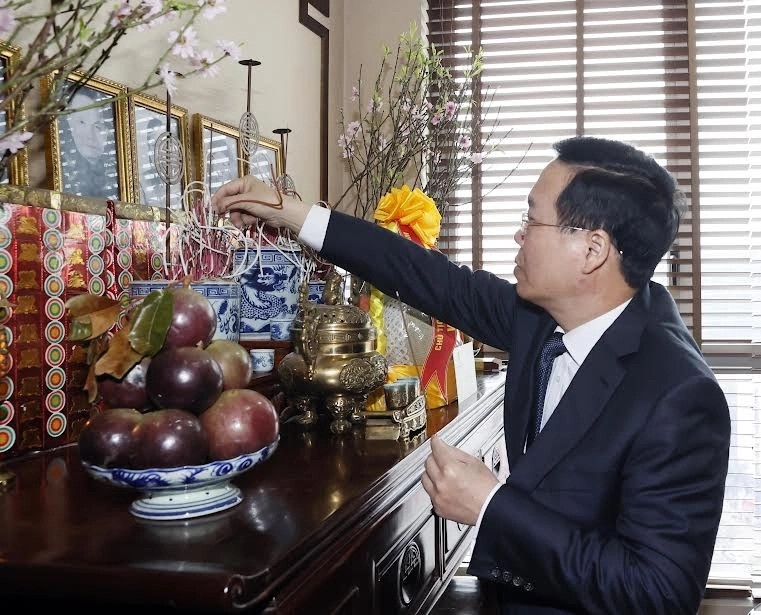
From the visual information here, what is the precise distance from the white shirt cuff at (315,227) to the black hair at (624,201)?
0.56 metres

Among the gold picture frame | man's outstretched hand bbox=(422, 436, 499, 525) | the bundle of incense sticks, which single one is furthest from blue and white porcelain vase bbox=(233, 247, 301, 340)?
man's outstretched hand bbox=(422, 436, 499, 525)

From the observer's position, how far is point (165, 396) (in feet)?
3.23

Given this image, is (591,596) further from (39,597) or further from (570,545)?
(39,597)

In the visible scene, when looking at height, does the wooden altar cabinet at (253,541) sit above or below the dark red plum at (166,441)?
below

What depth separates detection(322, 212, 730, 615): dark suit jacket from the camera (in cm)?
123

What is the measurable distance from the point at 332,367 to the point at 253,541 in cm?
66

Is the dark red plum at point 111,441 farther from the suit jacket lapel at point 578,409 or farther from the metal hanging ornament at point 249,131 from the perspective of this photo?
the metal hanging ornament at point 249,131

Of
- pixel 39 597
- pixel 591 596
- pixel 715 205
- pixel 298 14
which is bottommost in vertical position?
pixel 591 596

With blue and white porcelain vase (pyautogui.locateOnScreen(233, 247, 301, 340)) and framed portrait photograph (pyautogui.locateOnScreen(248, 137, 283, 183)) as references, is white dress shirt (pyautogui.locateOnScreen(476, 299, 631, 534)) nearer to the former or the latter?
blue and white porcelain vase (pyautogui.locateOnScreen(233, 247, 301, 340))

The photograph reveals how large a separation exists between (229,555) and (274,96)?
2.21 meters

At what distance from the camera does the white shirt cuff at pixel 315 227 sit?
1.77 meters

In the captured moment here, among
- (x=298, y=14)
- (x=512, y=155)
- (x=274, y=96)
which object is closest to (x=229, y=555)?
(x=274, y=96)

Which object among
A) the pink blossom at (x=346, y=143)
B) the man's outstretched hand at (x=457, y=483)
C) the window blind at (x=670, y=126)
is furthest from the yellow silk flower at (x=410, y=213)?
the window blind at (x=670, y=126)

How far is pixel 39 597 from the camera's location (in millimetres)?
866
